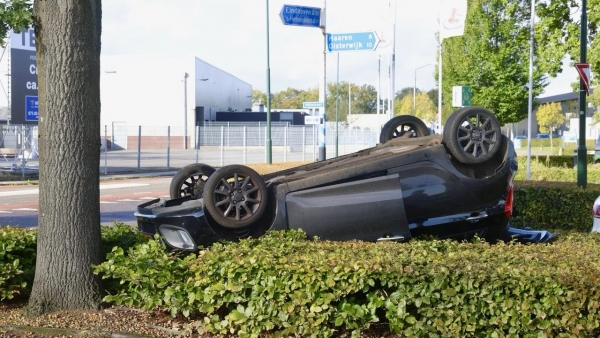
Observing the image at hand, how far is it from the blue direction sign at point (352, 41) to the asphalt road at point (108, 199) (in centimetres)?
674

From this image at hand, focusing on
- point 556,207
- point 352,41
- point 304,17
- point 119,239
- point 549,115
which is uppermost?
point 304,17

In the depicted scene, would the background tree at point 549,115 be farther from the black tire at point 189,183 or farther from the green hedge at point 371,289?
the green hedge at point 371,289

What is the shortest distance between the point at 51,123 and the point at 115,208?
1108 centimetres

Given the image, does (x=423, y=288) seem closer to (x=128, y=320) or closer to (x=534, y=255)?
(x=534, y=255)

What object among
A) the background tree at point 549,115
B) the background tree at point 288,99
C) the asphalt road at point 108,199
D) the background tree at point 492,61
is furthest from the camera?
the background tree at point 288,99

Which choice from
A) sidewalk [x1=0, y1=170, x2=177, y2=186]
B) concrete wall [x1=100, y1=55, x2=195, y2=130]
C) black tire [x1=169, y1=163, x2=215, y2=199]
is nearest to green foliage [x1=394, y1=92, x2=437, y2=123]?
concrete wall [x1=100, y1=55, x2=195, y2=130]

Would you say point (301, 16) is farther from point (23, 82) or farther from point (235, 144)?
point (235, 144)

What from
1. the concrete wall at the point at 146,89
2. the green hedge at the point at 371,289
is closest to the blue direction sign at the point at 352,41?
the green hedge at the point at 371,289

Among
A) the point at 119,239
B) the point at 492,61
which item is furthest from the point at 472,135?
the point at 492,61

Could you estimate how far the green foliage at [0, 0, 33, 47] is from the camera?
5461mm

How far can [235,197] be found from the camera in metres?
5.57

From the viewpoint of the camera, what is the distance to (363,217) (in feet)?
18.7

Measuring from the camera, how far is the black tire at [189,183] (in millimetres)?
6629

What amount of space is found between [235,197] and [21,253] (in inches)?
70.0
